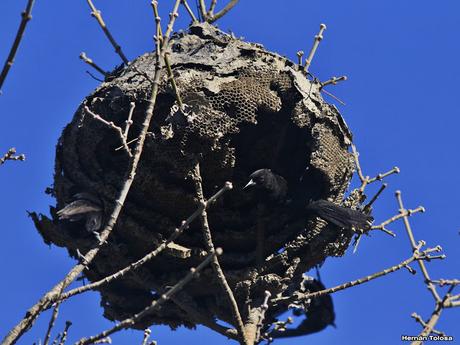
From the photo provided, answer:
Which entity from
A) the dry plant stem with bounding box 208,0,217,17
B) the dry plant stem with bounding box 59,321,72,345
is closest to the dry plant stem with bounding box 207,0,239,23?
the dry plant stem with bounding box 208,0,217,17

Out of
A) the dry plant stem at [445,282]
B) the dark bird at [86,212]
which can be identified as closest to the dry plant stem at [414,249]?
the dry plant stem at [445,282]

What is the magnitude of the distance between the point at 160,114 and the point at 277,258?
1240 mm

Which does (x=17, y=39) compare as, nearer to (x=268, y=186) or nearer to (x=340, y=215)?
(x=268, y=186)

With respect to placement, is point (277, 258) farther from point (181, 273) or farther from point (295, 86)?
point (295, 86)

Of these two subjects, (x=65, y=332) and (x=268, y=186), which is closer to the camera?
(x=65, y=332)

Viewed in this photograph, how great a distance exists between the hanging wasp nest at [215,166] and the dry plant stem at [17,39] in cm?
254

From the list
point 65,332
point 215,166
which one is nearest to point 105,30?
point 215,166

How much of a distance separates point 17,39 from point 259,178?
9.50 ft

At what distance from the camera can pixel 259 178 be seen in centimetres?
577

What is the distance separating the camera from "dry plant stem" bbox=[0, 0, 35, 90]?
308 cm

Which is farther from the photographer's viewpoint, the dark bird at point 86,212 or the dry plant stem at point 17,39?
the dark bird at point 86,212

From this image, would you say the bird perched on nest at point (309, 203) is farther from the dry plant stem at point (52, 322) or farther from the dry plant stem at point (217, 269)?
the dry plant stem at point (52, 322)

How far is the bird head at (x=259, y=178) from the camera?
575 cm

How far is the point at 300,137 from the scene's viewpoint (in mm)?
6055
